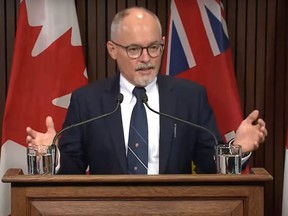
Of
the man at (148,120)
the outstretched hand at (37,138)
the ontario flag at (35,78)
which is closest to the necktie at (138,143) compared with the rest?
the man at (148,120)

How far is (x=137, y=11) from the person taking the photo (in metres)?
1.75

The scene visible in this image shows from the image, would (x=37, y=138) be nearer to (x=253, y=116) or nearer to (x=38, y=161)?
(x=38, y=161)

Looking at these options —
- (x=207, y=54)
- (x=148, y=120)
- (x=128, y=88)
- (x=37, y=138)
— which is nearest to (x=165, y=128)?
(x=148, y=120)

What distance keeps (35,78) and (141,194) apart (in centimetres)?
119

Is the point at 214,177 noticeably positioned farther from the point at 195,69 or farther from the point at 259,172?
the point at 195,69

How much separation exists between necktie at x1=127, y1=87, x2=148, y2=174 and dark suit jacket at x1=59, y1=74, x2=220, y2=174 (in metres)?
0.03

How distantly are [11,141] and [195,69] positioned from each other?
85cm

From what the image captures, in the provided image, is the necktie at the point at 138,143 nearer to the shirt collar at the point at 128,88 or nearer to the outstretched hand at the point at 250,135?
the shirt collar at the point at 128,88

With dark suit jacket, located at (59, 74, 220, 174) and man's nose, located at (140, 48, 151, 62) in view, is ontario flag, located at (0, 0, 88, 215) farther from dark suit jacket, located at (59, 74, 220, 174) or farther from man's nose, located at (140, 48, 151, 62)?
man's nose, located at (140, 48, 151, 62)

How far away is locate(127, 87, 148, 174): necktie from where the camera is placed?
168 cm

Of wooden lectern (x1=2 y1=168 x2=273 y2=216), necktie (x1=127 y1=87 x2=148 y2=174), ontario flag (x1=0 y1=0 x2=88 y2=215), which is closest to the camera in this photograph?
wooden lectern (x1=2 y1=168 x2=273 y2=216)

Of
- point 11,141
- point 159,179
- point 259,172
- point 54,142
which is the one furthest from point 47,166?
point 11,141

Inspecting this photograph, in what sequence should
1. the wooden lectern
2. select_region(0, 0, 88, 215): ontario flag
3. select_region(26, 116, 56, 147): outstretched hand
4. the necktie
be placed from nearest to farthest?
the wooden lectern < select_region(26, 116, 56, 147): outstretched hand < the necktie < select_region(0, 0, 88, 215): ontario flag

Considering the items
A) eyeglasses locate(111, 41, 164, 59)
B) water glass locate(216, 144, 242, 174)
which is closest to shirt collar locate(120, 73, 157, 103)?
eyeglasses locate(111, 41, 164, 59)
